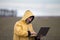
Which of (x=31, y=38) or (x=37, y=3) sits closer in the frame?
(x=31, y=38)

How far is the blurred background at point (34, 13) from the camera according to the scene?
16.4ft

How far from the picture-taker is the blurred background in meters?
5.00

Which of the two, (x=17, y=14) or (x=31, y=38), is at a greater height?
(x=17, y=14)

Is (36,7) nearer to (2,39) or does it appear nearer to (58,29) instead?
(58,29)

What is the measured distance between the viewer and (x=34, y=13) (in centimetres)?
506

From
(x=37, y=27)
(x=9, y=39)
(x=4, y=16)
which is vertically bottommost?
(x=9, y=39)

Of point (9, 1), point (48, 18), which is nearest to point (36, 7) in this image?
point (48, 18)

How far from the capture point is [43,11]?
16.7 feet

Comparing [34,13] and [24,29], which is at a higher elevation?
[34,13]

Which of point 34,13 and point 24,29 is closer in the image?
point 24,29

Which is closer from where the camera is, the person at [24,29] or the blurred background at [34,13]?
the person at [24,29]

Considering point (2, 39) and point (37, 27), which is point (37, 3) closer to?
point (37, 27)

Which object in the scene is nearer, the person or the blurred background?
the person

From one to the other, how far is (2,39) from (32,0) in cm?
134
